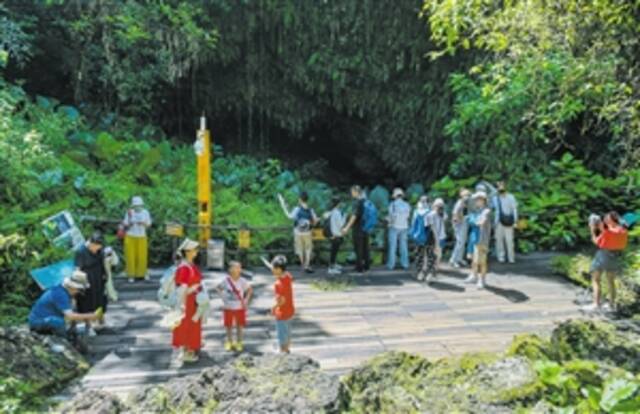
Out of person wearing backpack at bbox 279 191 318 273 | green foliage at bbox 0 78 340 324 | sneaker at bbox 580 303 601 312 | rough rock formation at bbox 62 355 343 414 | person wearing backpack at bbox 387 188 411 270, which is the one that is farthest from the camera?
person wearing backpack at bbox 387 188 411 270

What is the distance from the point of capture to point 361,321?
29.5ft

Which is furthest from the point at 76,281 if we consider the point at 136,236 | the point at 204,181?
the point at 204,181

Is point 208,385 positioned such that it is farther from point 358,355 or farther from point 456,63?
point 456,63

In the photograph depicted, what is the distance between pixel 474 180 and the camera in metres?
15.2

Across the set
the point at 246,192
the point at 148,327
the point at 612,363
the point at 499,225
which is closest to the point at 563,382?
the point at 612,363

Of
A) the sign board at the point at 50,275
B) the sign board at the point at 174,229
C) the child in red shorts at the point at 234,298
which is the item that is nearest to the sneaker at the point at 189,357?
the child in red shorts at the point at 234,298

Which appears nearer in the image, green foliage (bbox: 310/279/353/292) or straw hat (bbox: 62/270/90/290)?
straw hat (bbox: 62/270/90/290)

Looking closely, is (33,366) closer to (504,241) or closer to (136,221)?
(136,221)

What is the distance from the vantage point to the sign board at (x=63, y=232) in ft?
33.4

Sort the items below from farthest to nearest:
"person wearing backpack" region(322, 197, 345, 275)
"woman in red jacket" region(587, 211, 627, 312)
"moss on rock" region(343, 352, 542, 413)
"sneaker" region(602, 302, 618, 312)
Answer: "person wearing backpack" region(322, 197, 345, 275), "sneaker" region(602, 302, 618, 312), "woman in red jacket" region(587, 211, 627, 312), "moss on rock" region(343, 352, 542, 413)

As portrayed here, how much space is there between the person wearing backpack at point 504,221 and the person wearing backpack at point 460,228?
637 millimetres

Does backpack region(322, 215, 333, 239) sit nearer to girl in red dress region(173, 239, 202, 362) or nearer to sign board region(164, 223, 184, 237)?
sign board region(164, 223, 184, 237)

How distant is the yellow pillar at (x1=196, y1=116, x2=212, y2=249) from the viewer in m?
11.0

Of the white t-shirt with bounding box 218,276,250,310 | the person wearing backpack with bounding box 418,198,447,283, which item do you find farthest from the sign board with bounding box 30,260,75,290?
the person wearing backpack with bounding box 418,198,447,283
